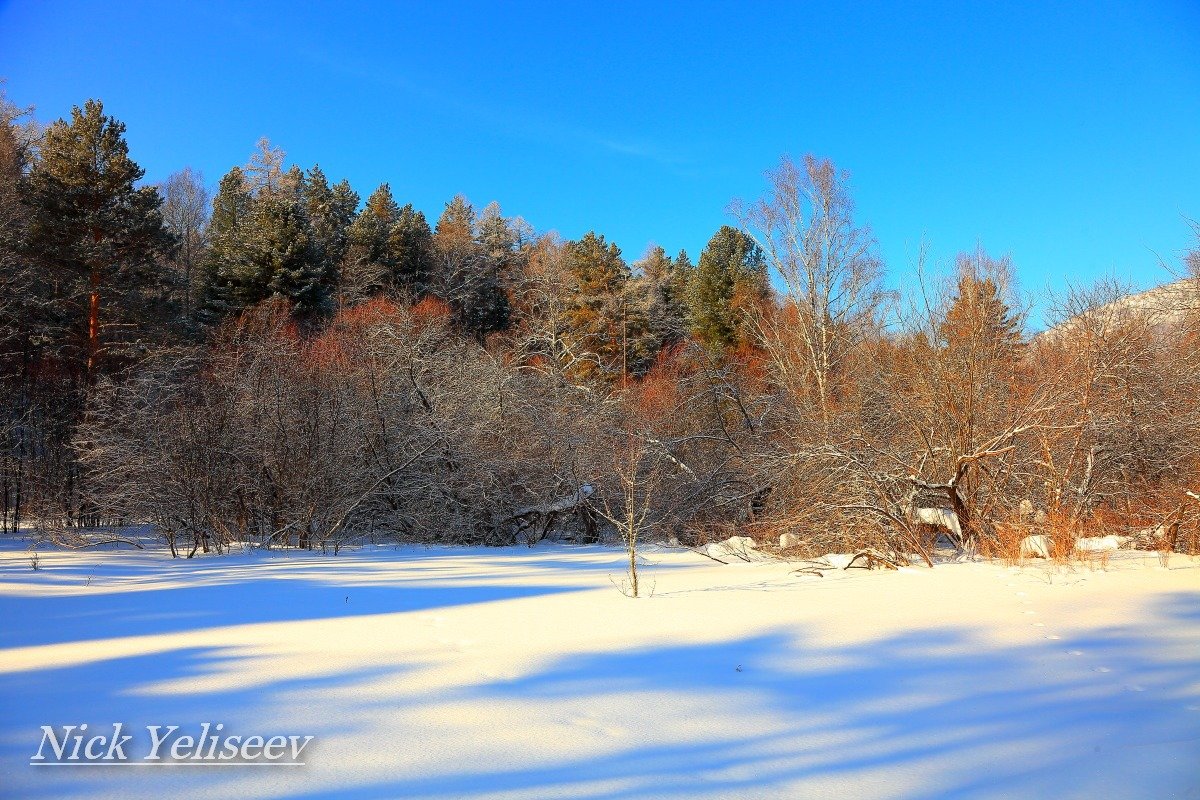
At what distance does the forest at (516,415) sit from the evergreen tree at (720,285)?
699 centimetres

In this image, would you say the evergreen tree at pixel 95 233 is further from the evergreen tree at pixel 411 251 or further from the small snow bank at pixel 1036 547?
the small snow bank at pixel 1036 547

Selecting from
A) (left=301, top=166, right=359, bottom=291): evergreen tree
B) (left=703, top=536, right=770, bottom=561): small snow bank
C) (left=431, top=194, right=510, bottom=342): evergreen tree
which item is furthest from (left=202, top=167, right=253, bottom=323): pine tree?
(left=703, top=536, right=770, bottom=561): small snow bank

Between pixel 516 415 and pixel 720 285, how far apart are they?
18.4m

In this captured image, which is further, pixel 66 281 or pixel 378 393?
pixel 66 281

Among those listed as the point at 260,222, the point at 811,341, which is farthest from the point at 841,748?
the point at 260,222

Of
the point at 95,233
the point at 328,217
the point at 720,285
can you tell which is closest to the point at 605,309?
the point at 720,285

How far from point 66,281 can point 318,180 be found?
16866 mm

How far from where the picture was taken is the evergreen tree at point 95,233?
63.4 feet

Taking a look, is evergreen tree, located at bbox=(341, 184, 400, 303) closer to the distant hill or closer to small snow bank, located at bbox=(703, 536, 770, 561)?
small snow bank, located at bbox=(703, 536, 770, 561)

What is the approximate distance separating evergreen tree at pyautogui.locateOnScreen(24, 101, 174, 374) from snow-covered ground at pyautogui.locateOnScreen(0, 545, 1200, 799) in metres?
15.6

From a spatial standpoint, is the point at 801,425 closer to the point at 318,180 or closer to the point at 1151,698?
the point at 1151,698

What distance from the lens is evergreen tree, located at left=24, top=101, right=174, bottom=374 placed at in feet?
63.4

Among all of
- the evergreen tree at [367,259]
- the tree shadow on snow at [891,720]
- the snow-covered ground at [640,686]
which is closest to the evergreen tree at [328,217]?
the evergreen tree at [367,259]

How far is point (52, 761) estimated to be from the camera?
3.08 metres
